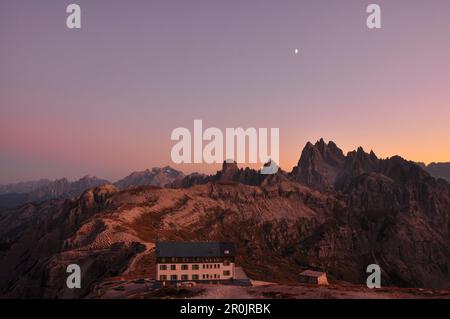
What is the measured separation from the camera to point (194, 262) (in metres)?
99.1

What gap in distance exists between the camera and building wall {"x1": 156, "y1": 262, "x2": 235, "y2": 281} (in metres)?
97.0

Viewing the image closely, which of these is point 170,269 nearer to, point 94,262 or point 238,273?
point 238,273

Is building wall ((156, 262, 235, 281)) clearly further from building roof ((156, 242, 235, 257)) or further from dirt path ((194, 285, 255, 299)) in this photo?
dirt path ((194, 285, 255, 299))

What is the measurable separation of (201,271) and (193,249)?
5.47m

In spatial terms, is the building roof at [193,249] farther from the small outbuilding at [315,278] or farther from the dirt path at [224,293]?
the small outbuilding at [315,278]

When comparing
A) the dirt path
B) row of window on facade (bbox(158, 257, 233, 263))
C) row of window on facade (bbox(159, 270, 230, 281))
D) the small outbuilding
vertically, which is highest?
row of window on facade (bbox(158, 257, 233, 263))

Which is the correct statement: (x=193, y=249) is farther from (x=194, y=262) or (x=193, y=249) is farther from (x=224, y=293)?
(x=224, y=293)

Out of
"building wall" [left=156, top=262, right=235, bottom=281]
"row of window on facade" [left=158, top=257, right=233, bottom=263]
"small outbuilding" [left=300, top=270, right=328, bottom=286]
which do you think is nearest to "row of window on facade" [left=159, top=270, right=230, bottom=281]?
"building wall" [left=156, top=262, right=235, bottom=281]

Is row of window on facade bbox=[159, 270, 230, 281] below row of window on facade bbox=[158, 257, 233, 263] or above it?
below

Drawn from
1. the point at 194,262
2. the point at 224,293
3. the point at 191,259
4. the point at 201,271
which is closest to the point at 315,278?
the point at 201,271

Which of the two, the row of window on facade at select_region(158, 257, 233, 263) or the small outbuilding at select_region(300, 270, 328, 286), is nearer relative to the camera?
the row of window on facade at select_region(158, 257, 233, 263)
